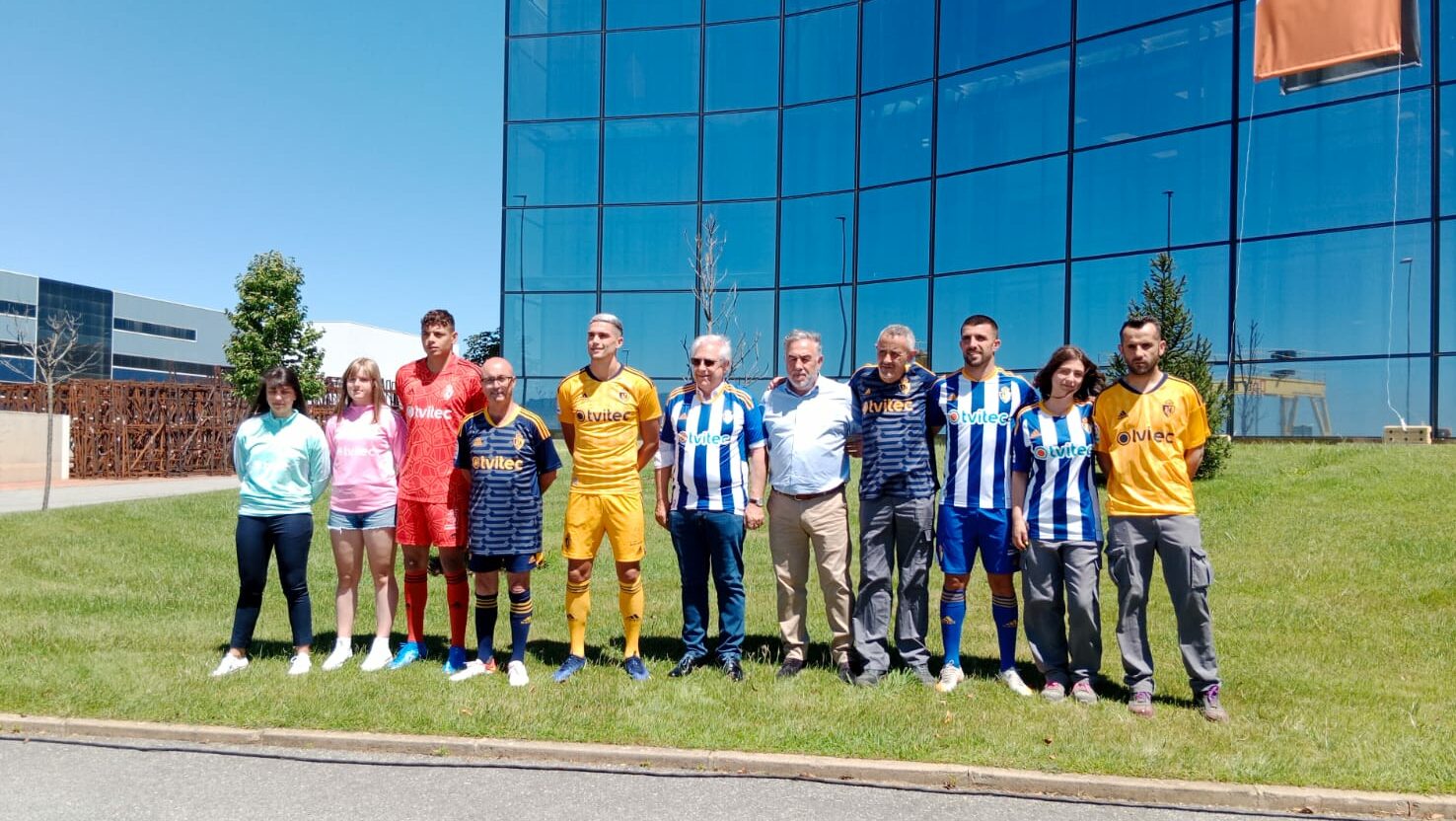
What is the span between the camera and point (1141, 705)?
5723mm

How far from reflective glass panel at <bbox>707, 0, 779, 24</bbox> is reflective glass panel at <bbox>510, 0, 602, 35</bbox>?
3.48 metres

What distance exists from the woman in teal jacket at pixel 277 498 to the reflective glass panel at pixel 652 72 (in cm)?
2507

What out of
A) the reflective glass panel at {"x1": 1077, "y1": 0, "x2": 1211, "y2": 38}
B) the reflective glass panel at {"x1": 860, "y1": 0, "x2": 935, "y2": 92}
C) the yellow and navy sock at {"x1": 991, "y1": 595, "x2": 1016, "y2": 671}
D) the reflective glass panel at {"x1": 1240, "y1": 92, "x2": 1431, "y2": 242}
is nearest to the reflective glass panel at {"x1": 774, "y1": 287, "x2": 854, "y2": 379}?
the reflective glass panel at {"x1": 860, "y1": 0, "x2": 935, "y2": 92}

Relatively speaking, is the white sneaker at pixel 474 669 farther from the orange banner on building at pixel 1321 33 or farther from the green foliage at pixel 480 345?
the green foliage at pixel 480 345

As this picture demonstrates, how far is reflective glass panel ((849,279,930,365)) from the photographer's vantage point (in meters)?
27.0

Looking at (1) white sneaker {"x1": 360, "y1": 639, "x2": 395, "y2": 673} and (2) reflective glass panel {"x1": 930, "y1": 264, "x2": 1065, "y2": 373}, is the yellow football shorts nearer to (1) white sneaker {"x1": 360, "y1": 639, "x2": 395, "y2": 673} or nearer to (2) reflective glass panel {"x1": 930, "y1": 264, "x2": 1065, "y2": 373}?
(1) white sneaker {"x1": 360, "y1": 639, "x2": 395, "y2": 673}

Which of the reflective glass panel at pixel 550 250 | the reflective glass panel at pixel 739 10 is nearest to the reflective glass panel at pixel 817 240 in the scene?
the reflective glass panel at pixel 739 10

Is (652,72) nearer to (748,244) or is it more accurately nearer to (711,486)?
(748,244)

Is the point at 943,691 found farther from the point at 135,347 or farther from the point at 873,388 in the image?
the point at 135,347

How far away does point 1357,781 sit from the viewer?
15.2 ft

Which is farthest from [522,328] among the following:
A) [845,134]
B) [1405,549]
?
[1405,549]

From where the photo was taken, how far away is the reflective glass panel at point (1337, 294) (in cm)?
2027

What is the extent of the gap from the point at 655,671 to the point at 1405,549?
8.03 m

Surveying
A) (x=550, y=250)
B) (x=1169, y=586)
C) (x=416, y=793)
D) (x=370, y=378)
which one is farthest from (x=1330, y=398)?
(x=416, y=793)
